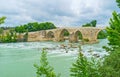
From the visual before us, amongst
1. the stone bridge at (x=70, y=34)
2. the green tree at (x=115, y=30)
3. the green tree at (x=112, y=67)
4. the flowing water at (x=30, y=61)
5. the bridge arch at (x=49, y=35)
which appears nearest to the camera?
the green tree at (x=112, y=67)

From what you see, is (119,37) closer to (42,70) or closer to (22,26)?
(42,70)

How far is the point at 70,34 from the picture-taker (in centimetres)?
6588

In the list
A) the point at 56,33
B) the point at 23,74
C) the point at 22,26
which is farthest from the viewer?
the point at 22,26

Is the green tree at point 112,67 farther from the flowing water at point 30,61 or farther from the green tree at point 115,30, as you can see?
the green tree at point 115,30

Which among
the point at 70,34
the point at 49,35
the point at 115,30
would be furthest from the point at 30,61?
the point at 49,35

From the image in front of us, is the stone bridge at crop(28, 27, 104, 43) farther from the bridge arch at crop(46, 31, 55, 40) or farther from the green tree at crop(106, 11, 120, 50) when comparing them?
the green tree at crop(106, 11, 120, 50)

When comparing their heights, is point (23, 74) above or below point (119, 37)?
below

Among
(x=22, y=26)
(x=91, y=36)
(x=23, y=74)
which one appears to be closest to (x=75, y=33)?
(x=91, y=36)

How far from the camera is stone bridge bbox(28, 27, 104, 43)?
60366mm

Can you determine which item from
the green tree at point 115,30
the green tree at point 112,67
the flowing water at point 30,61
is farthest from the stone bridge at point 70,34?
the green tree at point 112,67

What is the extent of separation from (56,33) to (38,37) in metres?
8.25

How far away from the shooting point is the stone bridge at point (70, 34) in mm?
60366

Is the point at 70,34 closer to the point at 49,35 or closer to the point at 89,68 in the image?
the point at 49,35

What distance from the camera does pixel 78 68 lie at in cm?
940
